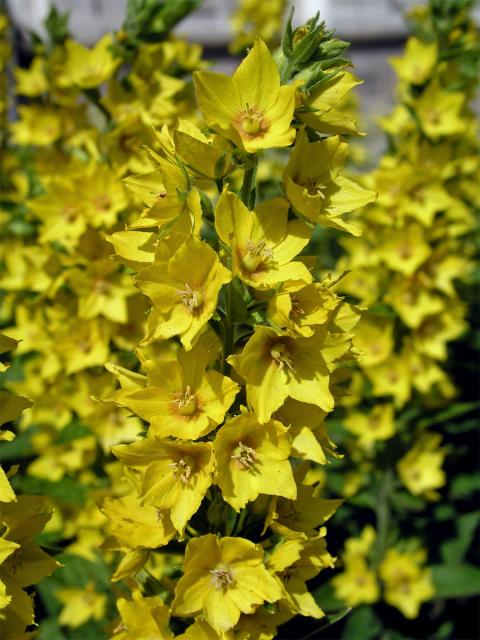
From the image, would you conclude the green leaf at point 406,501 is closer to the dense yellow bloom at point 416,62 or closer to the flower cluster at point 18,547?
the dense yellow bloom at point 416,62

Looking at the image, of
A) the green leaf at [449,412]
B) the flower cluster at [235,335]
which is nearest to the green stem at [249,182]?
the flower cluster at [235,335]

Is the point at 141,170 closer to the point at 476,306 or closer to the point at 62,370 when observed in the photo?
the point at 62,370

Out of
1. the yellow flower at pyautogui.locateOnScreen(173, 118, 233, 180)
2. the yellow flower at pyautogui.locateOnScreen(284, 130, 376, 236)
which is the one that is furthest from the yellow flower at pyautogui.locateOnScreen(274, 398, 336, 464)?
the yellow flower at pyautogui.locateOnScreen(173, 118, 233, 180)

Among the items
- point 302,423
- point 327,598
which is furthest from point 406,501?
point 302,423

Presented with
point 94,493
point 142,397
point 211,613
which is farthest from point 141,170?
point 211,613

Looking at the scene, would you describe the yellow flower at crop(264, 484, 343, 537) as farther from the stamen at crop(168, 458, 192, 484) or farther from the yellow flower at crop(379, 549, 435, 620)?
the yellow flower at crop(379, 549, 435, 620)

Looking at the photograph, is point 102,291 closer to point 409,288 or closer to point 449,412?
point 409,288
